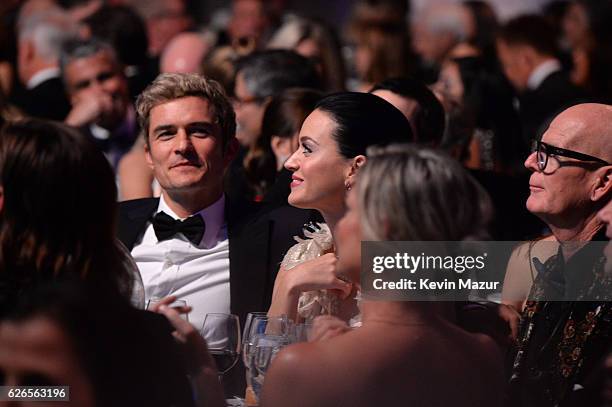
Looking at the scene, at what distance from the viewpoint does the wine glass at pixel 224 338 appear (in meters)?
2.98

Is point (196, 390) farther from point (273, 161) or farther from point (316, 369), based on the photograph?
point (273, 161)

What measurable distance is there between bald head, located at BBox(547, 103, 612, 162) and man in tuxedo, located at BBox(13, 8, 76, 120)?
4.58 meters

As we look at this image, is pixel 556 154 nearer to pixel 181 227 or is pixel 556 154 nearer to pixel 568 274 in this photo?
pixel 568 274

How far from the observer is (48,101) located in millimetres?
7254

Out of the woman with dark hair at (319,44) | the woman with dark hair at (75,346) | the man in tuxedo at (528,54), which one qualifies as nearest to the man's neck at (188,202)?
the woman with dark hair at (75,346)

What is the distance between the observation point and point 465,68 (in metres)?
6.77

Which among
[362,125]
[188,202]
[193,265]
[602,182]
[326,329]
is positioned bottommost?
[193,265]

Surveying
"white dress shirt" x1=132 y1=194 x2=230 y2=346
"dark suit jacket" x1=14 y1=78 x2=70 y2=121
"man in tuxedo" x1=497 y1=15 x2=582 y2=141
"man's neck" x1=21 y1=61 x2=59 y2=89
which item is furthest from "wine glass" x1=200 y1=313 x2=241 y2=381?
"man's neck" x1=21 y1=61 x2=59 y2=89

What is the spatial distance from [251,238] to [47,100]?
12.2 ft

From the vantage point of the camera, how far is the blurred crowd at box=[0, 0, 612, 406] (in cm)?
229

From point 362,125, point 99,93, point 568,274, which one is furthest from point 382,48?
point 568,274

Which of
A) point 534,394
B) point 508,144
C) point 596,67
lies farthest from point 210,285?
point 596,67

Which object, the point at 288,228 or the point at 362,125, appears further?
the point at 288,228

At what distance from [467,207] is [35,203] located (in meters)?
0.97
